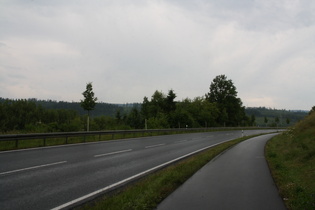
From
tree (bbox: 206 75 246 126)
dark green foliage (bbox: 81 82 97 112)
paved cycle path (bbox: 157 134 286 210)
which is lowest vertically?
paved cycle path (bbox: 157 134 286 210)

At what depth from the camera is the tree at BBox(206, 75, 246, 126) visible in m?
89.9

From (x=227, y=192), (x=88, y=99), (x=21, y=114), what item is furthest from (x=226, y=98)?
(x=227, y=192)

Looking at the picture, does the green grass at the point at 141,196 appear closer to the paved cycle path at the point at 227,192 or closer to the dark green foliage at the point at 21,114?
the paved cycle path at the point at 227,192

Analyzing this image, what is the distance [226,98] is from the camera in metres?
91.8

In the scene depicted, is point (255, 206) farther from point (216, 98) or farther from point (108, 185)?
point (216, 98)

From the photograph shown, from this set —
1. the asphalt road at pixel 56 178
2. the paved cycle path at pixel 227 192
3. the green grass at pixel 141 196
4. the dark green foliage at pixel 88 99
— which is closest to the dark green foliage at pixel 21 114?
the dark green foliage at pixel 88 99

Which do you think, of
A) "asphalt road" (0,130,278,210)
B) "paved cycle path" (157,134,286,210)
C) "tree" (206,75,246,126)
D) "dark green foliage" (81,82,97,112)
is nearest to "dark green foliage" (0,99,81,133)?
"tree" (206,75,246,126)

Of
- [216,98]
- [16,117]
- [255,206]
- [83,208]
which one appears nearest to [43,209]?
[83,208]

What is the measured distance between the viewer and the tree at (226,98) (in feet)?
295

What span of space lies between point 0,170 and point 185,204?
620 centimetres

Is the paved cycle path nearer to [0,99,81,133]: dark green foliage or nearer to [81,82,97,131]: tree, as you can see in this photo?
[81,82,97,131]: tree

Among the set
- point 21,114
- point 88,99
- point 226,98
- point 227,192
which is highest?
point 226,98

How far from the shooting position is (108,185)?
21.9ft

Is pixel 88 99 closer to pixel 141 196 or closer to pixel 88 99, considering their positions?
pixel 88 99
